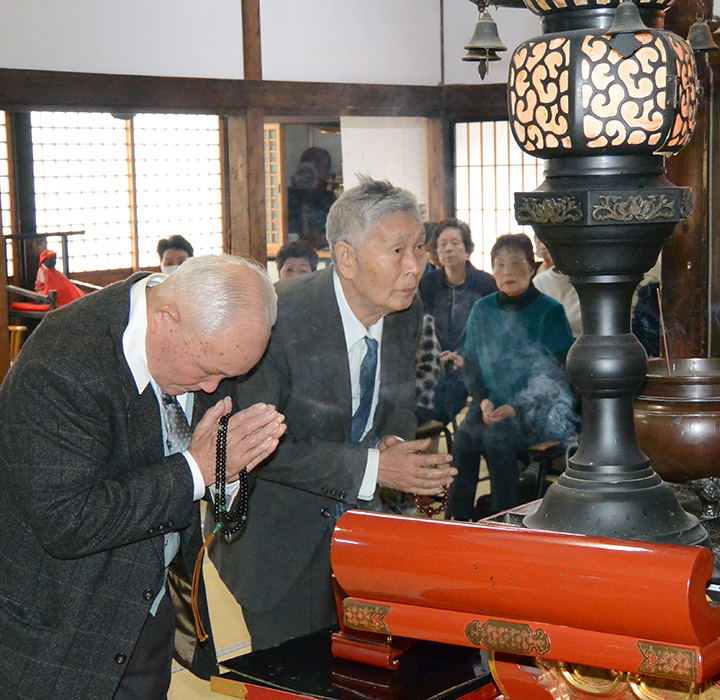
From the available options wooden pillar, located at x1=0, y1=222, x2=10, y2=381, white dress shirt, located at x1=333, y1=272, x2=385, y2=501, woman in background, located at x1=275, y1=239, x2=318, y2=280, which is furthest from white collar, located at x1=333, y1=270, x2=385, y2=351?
wooden pillar, located at x1=0, y1=222, x2=10, y2=381

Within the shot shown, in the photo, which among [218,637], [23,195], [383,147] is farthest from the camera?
[23,195]

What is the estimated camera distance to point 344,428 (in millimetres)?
2363

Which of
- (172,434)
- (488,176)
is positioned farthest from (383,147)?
(172,434)

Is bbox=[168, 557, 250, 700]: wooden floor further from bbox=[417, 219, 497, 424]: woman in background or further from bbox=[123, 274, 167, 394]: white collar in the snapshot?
bbox=[123, 274, 167, 394]: white collar

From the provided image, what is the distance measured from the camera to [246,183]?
565cm

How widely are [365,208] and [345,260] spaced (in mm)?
126

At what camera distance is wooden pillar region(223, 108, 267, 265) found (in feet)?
18.2

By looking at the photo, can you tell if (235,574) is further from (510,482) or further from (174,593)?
(510,482)

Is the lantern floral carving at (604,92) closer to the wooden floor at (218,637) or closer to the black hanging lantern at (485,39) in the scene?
the black hanging lantern at (485,39)

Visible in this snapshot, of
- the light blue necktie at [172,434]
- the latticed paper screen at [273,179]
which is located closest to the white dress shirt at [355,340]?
the light blue necktie at [172,434]

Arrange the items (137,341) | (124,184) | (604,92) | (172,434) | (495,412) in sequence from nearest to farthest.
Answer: (604,92)
(137,341)
(172,434)
(495,412)
(124,184)

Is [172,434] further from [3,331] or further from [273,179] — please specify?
[273,179]

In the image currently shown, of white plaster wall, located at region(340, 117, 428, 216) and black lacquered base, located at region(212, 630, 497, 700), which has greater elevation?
white plaster wall, located at region(340, 117, 428, 216)

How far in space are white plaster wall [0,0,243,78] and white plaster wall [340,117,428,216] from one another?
1.12 meters
